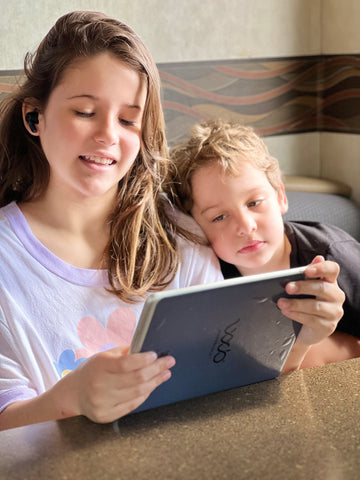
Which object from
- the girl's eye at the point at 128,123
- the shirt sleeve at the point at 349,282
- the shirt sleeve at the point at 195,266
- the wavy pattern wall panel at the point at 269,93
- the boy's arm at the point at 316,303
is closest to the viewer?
the boy's arm at the point at 316,303

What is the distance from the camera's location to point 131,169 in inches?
61.2

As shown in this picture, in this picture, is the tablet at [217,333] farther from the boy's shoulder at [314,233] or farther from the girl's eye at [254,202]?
the boy's shoulder at [314,233]

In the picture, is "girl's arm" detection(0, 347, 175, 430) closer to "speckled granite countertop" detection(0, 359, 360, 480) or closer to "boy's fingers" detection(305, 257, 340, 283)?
"speckled granite countertop" detection(0, 359, 360, 480)

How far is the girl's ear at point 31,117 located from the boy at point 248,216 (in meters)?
0.38

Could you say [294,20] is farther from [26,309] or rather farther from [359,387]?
[359,387]

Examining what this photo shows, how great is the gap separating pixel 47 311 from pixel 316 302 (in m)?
0.58

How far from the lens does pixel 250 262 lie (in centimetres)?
157

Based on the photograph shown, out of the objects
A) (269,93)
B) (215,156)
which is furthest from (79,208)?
(269,93)

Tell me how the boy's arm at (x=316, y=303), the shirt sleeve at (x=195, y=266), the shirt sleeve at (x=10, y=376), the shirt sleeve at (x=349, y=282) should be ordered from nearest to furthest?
the boy's arm at (x=316, y=303) → the shirt sleeve at (x=10, y=376) → the shirt sleeve at (x=195, y=266) → the shirt sleeve at (x=349, y=282)

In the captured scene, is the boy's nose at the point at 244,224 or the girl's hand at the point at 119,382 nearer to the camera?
the girl's hand at the point at 119,382

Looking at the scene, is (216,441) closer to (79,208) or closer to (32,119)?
(79,208)

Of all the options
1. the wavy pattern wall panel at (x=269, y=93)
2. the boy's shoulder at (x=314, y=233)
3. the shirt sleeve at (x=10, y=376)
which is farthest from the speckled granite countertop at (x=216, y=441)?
the wavy pattern wall panel at (x=269, y=93)

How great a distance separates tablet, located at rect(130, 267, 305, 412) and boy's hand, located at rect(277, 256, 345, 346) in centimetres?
1

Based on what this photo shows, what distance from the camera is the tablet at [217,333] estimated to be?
873mm
